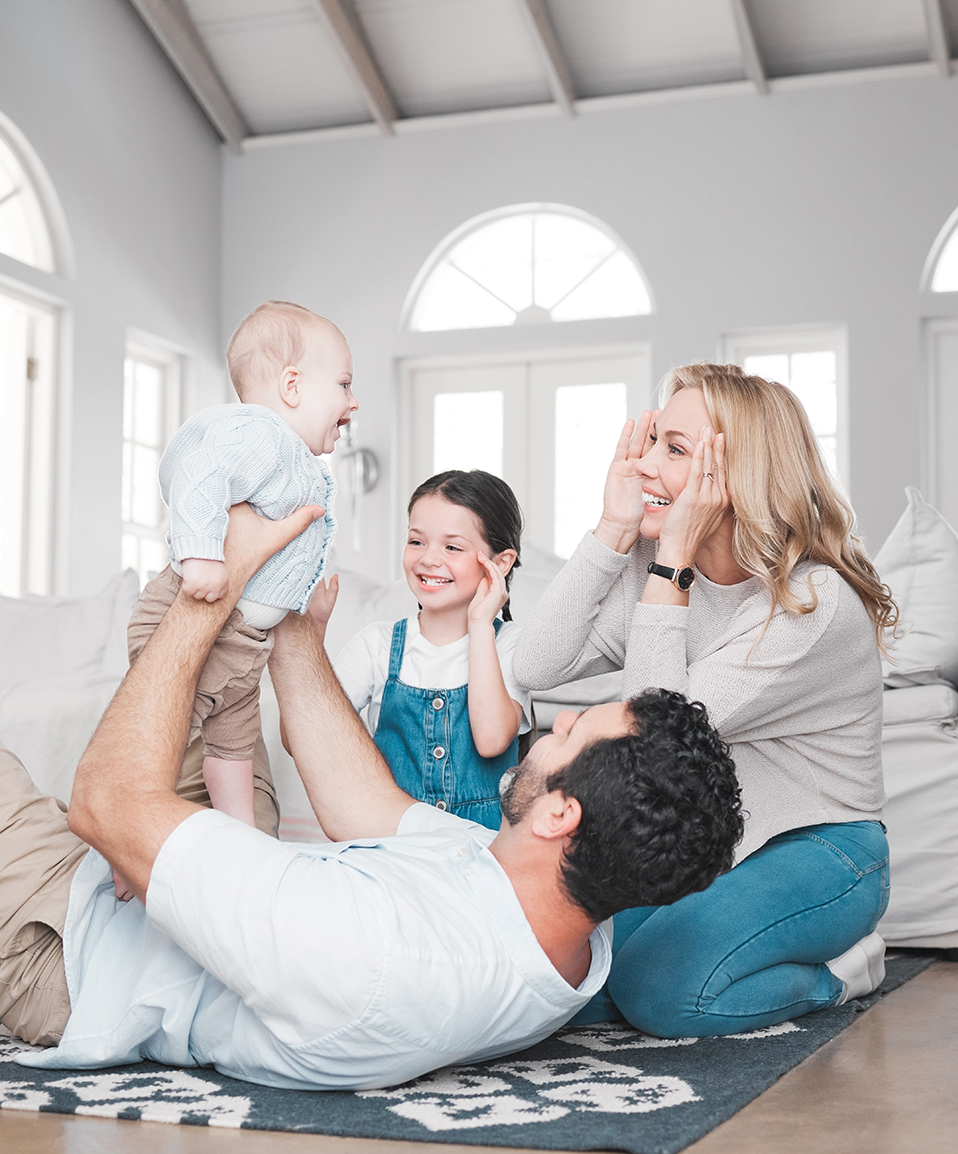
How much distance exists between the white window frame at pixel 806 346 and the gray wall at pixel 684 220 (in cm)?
8

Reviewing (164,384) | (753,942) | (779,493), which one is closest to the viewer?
(753,942)

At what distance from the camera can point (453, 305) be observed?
678 cm

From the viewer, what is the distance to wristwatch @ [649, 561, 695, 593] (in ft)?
5.85

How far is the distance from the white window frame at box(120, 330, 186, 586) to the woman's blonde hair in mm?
4746

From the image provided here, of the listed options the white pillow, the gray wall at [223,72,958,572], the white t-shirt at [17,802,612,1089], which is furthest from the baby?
the gray wall at [223,72,958,572]

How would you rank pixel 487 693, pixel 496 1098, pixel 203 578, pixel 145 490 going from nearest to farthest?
pixel 496 1098 → pixel 203 578 → pixel 487 693 → pixel 145 490

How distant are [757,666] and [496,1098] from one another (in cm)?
69

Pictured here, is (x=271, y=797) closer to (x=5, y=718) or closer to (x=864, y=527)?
(x=5, y=718)

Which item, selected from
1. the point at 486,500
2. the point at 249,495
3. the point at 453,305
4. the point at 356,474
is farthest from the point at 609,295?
the point at 249,495

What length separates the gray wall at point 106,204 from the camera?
567 cm

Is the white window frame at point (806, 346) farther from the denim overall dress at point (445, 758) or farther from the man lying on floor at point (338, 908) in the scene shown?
the man lying on floor at point (338, 908)

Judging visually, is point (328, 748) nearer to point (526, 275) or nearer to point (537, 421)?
point (537, 421)

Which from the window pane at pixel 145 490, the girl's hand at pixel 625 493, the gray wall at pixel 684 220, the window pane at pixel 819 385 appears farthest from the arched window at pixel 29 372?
the girl's hand at pixel 625 493

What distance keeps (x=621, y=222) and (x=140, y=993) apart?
18.4ft
